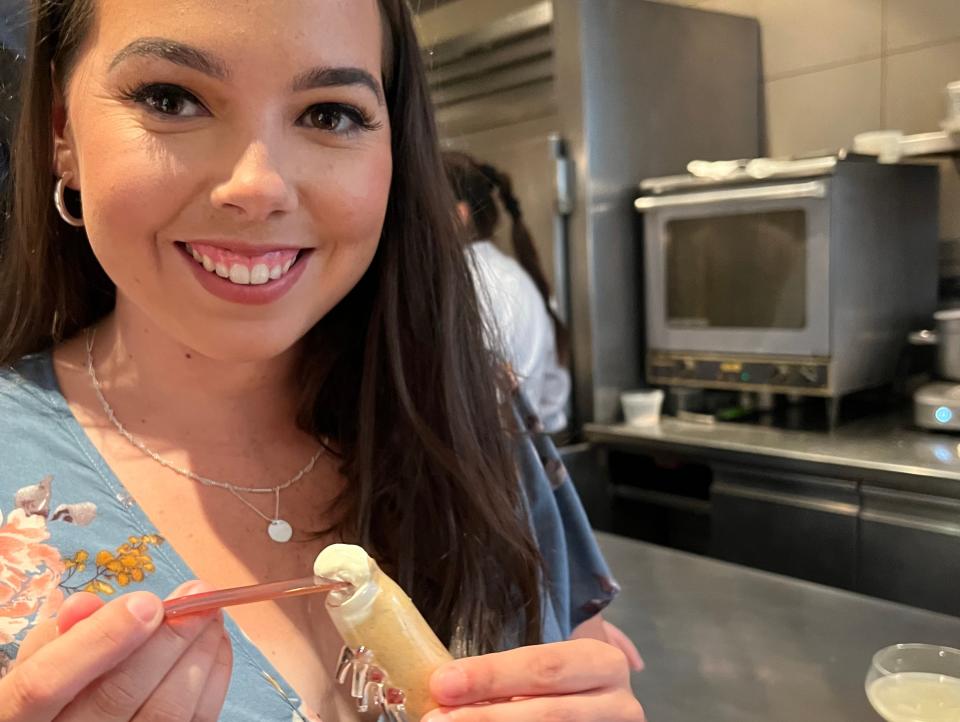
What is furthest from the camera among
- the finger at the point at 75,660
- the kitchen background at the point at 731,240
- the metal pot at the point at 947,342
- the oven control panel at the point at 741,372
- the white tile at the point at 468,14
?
the white tile at the point at 468,14

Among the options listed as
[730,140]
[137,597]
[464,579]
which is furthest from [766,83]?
[137,597]

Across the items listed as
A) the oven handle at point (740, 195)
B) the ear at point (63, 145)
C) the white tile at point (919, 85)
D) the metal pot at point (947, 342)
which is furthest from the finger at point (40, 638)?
the white tile at point (919, 85)

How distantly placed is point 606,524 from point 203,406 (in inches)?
77.3

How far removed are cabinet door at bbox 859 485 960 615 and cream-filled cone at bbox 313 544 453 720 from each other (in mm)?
1611

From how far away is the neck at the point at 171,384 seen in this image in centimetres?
83

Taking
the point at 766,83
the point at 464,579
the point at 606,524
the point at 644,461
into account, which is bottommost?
the point at 606,524

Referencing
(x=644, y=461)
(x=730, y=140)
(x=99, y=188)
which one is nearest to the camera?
(x=99, y=188)

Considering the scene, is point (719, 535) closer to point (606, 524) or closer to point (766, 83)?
point (606, 524)

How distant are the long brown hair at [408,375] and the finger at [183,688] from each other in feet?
1.04

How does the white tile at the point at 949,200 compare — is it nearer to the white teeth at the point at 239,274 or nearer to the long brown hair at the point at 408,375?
the long brown hair at the point at 408,375

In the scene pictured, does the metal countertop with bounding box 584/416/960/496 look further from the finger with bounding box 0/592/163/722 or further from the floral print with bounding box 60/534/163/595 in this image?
the finger with bounding box 0/592/163/722

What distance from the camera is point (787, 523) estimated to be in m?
2.07

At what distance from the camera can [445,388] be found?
0.91 m

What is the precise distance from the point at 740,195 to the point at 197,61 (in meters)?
1.86
